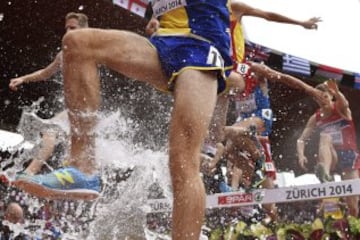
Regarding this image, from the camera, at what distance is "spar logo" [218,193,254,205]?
4.81 meters

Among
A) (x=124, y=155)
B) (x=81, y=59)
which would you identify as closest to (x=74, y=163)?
(x=81, y=59)

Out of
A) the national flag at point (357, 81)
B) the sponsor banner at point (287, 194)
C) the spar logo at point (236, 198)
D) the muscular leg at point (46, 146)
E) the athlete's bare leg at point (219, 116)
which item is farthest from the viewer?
the national flag at point (357, 81)

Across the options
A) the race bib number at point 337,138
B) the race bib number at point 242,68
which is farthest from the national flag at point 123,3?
the race bib number at point 337,138

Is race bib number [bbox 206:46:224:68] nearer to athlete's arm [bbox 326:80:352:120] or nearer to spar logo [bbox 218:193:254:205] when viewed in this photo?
spar logo [bbox 218:193:254:205]

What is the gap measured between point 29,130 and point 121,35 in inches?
159

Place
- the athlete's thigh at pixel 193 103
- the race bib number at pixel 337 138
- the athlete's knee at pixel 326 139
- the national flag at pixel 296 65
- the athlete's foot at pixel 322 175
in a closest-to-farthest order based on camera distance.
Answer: the athlete's thigh at pixel 193 103 → the athlete's foot at pixel 322 175 → the race bib number at pixel 337 138 → the athlete's knee at pixel 326 139 → the national flag at pixel 296 65

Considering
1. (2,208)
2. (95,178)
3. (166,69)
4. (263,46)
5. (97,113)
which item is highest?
(263,46)

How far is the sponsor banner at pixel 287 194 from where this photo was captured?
13.8ft

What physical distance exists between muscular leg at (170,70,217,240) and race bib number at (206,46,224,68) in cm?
7

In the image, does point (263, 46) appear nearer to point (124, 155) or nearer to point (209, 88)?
point (124, 155)

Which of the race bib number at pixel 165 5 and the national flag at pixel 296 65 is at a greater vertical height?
the national flag at pixel 296 65

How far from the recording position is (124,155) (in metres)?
4.23

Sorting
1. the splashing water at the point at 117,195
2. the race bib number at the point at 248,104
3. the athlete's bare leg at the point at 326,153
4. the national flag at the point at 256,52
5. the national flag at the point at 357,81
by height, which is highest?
the national flag at the point at 256,52

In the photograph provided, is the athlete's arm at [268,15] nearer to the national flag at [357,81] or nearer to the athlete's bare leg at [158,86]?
the athlete's bare leg at [158,86]
